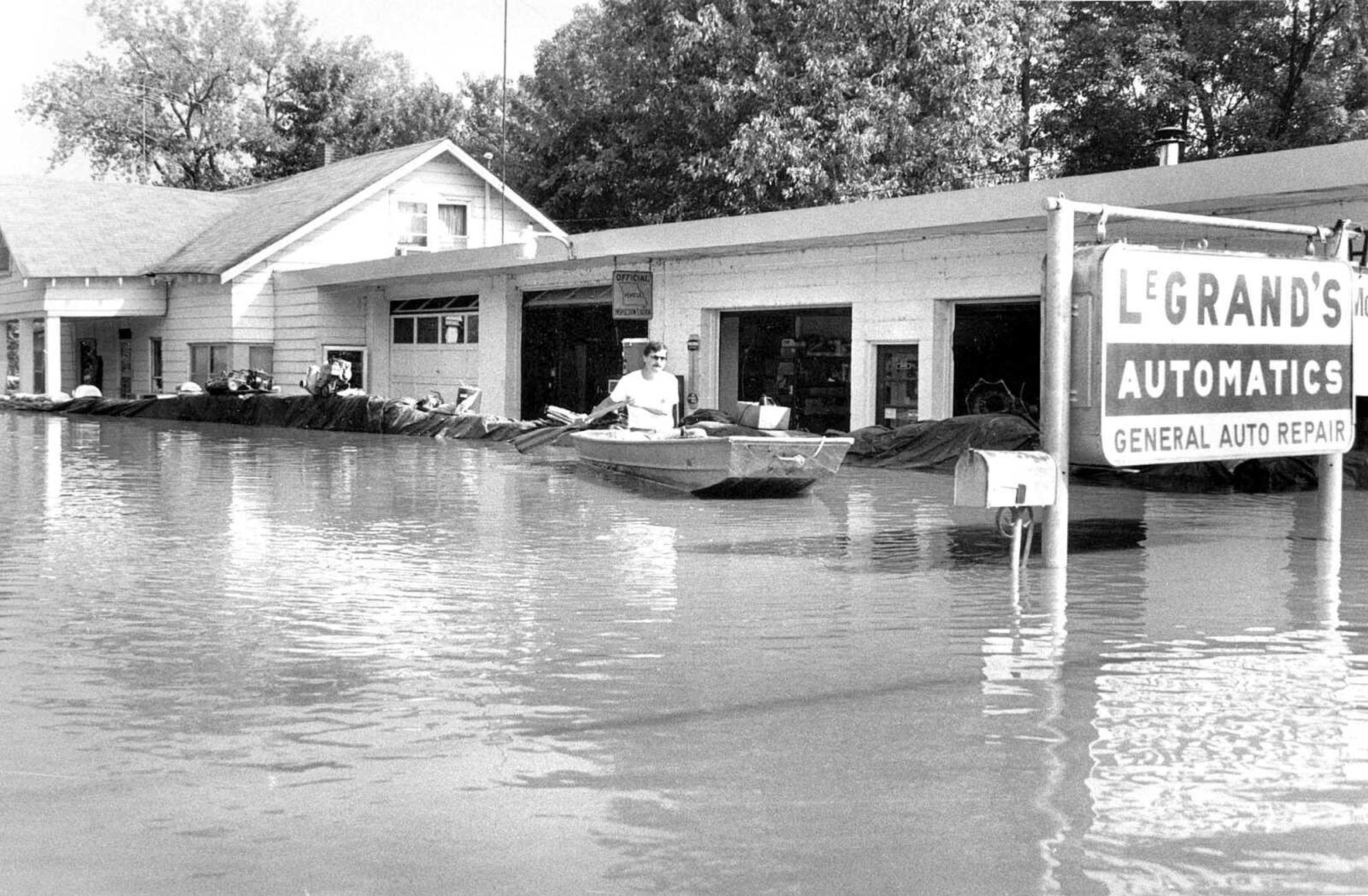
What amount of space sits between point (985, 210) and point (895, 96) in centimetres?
1799

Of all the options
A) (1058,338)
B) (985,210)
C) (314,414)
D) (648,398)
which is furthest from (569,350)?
(1058,338)

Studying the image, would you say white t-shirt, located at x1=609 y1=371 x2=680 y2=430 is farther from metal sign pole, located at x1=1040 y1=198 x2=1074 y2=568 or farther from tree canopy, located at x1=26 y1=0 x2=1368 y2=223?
tree canopy, located at x1=26 y1=0 x2=1368 y2=223

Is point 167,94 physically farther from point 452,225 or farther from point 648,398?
point 648,398

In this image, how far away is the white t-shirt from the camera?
17672 millimetres

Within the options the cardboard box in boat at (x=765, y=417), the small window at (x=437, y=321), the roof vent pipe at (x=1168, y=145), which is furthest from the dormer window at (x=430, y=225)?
the cardboard box in boat at (x=765, y=417)

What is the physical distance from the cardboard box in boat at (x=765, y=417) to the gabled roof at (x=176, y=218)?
21.9 m

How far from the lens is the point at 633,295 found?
26.2 m

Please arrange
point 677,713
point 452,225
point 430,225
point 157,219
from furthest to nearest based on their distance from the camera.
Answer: point 157,219 → point 452,225 → point 430,225 → point 677,713

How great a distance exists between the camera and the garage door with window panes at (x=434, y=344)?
32.6 m

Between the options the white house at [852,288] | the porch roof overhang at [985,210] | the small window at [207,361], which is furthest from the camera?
the small window at [207,361]

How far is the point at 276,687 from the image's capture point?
696 centimetres

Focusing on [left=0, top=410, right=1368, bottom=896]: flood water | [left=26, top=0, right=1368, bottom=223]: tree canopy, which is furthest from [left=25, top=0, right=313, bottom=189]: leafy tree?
[left=0, top=410, right=1368, bottom=896]: flood water

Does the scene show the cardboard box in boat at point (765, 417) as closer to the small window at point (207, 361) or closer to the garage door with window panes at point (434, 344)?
the garage door with window panes at point (434, 344)

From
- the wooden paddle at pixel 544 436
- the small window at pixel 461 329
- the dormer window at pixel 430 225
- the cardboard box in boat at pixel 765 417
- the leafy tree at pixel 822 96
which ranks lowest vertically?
the wooden paddle at pixel 544 436
